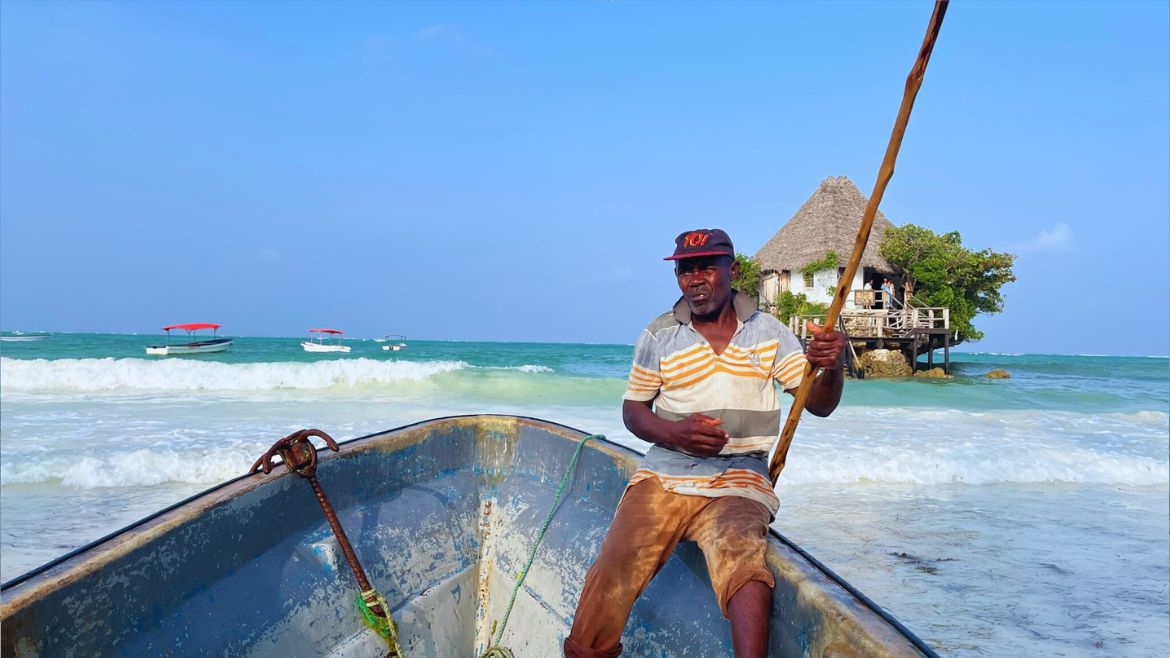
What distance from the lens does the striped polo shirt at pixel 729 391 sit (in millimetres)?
2135

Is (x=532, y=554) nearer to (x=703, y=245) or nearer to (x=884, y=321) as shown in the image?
(x=703, y=245)

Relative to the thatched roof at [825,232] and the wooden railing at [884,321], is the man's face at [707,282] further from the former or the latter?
the thatched roof at [825,232]

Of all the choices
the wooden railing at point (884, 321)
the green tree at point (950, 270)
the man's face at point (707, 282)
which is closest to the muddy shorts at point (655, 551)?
the man's face at point (707, 282)

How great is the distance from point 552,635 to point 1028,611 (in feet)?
12.0

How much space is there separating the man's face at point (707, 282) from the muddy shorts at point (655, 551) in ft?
2.05

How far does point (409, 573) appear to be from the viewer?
8.71 ft

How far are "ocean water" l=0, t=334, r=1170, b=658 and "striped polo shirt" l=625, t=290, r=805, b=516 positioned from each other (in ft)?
8.92

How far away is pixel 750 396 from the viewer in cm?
219

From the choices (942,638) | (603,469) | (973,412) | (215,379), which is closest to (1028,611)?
(942,638)

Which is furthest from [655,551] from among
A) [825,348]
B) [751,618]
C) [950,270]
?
[950,270]

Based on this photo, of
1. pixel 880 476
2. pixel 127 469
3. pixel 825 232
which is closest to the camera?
pixel 127 469

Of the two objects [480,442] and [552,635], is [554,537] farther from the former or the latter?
[480,442]

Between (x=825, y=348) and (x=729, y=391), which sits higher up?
(x=825, y=348)

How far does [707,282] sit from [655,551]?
868 millimetres
